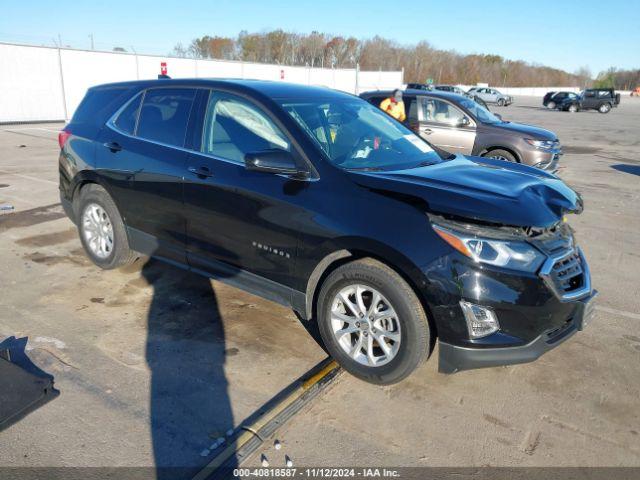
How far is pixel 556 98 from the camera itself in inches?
1676

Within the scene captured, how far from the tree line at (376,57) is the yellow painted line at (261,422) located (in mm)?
80462

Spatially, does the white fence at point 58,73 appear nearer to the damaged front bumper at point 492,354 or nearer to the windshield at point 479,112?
the windshield at point 479,112

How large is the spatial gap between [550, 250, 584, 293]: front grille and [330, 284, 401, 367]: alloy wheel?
956 millimetres

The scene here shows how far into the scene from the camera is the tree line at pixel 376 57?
291 feet

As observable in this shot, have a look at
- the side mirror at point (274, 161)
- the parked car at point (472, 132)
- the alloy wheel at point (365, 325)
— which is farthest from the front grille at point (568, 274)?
the parked car at point (472, 132)

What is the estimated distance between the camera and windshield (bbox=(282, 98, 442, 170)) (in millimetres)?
3551

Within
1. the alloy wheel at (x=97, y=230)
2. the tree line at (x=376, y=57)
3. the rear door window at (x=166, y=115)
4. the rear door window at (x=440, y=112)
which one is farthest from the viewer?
the tree line at (x=376, y=57)

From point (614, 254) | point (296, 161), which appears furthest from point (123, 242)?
point (614, 254)

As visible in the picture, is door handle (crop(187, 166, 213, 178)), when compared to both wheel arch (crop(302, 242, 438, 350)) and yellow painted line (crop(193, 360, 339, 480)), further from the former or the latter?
yellow painted line (crop(193, 360, 339, 480))

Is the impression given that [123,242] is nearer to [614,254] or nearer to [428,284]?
[428,284]

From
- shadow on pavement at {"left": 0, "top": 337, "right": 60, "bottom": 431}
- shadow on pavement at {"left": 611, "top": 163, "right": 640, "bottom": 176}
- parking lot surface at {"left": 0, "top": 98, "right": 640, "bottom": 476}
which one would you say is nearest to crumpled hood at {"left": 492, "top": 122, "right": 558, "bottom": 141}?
shadow on pavement at {"left": 611, "top": 163, "right": 640, "bottom": 176}

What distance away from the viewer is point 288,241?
11.1 feet

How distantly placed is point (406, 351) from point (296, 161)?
55.3 inches

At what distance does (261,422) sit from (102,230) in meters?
2.88
